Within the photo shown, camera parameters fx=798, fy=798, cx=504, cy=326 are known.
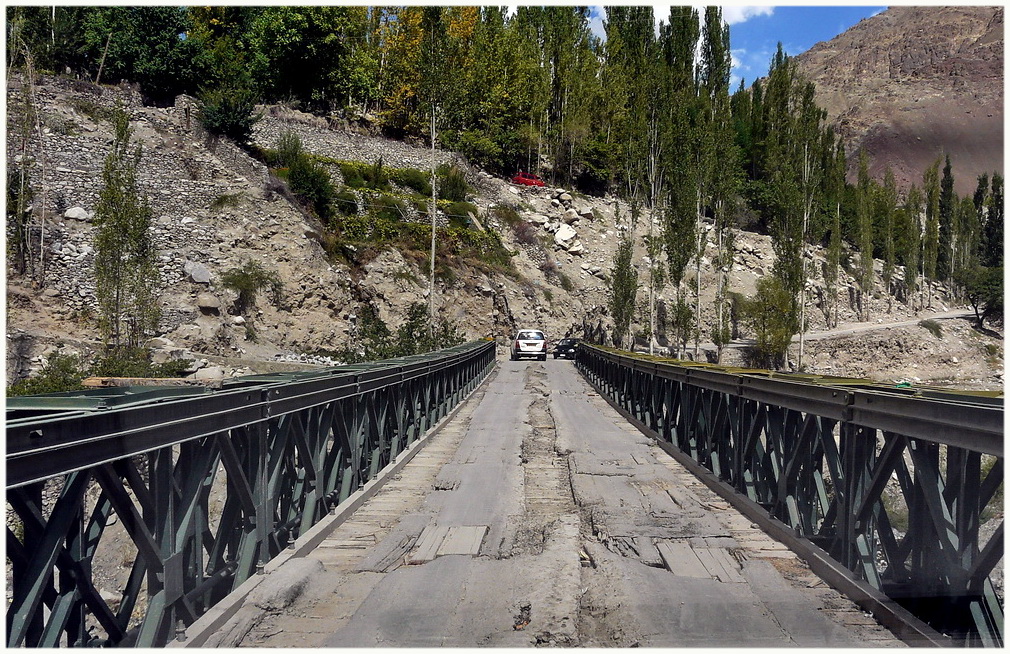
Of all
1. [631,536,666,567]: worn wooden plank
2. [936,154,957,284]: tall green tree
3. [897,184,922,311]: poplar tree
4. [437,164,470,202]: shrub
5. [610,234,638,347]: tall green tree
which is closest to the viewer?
[631,536,666,567]: worn wooden plank

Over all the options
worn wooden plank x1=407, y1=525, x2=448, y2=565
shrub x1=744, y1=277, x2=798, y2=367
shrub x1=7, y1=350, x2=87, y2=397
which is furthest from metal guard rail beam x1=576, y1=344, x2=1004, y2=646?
shrub x1=744, y1=277, x2=798, y2=367

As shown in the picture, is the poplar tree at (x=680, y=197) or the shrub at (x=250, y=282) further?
the poplar tree at (x=680, y=197)

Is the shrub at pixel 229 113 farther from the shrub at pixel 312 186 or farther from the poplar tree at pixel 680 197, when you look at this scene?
the poplar tree at pixel 680 197

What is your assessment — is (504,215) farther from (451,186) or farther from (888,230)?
(888,230)

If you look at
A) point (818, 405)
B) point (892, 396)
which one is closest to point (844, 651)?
point (892, 396)

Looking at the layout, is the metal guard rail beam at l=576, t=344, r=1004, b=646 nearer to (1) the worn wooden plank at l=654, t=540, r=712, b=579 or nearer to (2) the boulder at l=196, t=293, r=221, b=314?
(1) the worn wooden plank at l=654, t=540, r=712, b=579

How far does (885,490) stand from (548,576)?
2.39 metres

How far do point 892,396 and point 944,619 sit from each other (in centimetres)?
120

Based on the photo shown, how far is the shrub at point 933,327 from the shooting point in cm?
6569

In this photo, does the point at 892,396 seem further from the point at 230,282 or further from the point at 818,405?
the point at 230,282

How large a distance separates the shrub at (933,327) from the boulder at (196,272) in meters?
57.1

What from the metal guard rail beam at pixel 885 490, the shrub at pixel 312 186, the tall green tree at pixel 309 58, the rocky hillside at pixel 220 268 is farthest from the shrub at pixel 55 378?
the tall green tree at pixel 309 58

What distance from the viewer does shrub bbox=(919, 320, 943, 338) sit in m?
65.7

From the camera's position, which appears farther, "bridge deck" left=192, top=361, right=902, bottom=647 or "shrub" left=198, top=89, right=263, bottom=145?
"shrub" left=198, top=89, right=263, bottom=145
